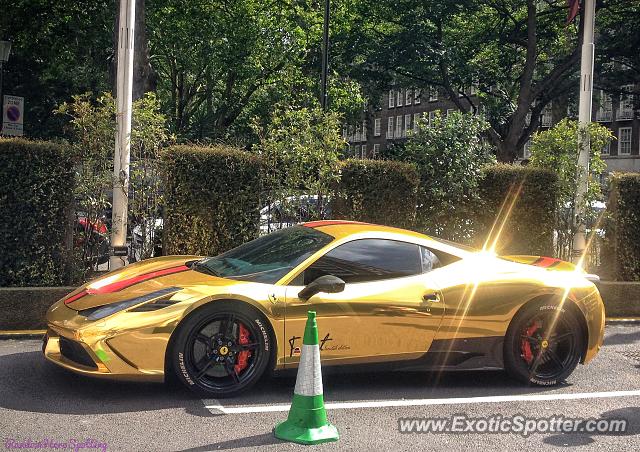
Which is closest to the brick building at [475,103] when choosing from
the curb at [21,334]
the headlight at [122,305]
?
the curb at [21,334]

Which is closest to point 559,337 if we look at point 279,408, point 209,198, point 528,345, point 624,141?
point 528,345

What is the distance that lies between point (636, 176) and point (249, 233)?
6.20 meters

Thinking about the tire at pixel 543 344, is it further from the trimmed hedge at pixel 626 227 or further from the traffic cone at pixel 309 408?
the trimmed hedge at pixel 626 227

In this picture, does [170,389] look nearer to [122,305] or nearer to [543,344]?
[122,305]

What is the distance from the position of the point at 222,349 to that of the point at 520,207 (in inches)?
275

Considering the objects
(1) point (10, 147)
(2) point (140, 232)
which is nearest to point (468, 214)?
(2) point (140, 232)

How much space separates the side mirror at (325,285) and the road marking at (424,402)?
0.88 m

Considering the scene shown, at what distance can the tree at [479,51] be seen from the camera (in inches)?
1032

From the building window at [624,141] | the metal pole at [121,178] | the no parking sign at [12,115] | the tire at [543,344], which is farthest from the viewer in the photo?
the building window at [624,141]

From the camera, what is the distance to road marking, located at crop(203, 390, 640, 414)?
16.8ft

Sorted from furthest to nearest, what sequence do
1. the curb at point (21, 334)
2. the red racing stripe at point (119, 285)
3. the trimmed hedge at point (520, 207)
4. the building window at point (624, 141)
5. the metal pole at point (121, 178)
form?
1. the building window at point (624, 141)
2. the trimmed hedge at point (520, 207)
3. the metal pole at point (121, 178)
4. the curb at point (21, 334)
5. the red racing stripe at point (119, 285)

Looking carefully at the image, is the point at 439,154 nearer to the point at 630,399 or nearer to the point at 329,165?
the point at 329,165

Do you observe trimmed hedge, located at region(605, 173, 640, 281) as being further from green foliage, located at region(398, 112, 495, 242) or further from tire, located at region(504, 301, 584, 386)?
tire, located at region(504, 301, 584, 386)

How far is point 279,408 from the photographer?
17.0 feet
